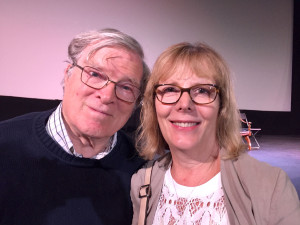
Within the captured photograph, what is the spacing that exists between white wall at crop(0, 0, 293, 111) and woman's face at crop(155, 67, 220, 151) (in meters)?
2.59

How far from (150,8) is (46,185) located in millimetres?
3734

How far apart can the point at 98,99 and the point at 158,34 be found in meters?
3.26

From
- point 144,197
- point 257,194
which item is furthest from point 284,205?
point 144,197

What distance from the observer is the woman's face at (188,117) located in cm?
135

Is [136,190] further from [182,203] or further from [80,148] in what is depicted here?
[80,148]

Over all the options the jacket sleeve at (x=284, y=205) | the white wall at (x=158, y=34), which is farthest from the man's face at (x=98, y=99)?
the white wall at (x=158, y=34)

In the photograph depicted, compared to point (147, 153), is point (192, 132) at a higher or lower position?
higher

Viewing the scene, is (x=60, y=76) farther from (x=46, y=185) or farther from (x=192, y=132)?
(x=192, y=132)

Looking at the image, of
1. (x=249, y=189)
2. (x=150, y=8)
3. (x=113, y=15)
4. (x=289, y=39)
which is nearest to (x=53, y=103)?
(x=113, y=15)

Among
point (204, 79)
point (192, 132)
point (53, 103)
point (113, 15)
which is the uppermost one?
point (113, 15)

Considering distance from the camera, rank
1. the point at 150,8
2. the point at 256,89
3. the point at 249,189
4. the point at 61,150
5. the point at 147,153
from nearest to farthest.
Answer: the point at 249,189
the point at 61,150
the point at 147,153
the point at 150,8
the point at 256,89

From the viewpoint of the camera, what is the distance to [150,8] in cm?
435

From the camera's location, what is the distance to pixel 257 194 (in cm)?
113

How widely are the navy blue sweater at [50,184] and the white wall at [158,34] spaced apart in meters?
2.45
